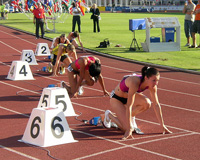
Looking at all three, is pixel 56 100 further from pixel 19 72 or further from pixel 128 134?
pixel 19 72

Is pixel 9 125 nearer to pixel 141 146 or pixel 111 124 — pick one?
pixel 111 124

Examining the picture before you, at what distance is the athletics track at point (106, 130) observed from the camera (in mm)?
6910

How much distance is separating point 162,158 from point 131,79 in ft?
4.93

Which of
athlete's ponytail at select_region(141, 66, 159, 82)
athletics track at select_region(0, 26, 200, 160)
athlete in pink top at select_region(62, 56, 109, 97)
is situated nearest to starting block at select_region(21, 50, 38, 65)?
athletics track at select_region(0, 26, 200, 160)

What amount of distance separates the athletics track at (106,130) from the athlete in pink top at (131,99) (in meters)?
0.22

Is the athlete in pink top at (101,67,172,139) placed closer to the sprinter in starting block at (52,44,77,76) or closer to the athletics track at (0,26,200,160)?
the athletics track at (0,26,200,160)

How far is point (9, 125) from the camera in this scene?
8.60 metres

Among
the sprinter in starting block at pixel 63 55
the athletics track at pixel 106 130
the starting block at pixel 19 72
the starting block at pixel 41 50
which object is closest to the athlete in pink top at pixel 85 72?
the athletics track at pixel 106 130

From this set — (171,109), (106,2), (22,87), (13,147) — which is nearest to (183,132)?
Answer: (171,109)

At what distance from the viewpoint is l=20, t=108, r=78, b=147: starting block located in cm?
716

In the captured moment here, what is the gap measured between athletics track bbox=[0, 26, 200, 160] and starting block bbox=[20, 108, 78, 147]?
0.12m

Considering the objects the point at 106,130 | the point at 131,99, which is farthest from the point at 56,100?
the point at 131,99

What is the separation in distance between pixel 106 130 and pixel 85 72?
2762 mm

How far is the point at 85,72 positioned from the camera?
1080cm
